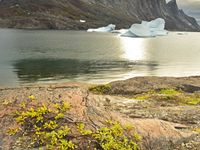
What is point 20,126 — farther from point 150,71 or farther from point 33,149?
point 150,71

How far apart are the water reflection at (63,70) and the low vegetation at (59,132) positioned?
35269mm

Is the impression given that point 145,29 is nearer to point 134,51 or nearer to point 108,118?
point 134,51

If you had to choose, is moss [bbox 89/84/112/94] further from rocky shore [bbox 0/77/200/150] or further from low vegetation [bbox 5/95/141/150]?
low vegetation [bbox 5/95/141/150]

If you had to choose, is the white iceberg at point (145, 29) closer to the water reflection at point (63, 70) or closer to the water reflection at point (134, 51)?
the water reflection at point (134, 51)

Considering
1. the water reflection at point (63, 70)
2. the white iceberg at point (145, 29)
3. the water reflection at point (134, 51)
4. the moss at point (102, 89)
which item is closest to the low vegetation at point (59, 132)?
the moss at point (102, 89)

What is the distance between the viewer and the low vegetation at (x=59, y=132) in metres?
8.58

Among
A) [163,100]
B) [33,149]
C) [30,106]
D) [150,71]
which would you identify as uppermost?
[30,106]

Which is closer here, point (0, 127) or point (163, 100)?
point (0, 127)

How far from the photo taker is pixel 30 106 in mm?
9570

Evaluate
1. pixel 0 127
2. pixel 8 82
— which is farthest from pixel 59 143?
pixel 8 82

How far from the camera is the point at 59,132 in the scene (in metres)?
8.66

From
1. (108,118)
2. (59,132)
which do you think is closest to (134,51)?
(108,118)

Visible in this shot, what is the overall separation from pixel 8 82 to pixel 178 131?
3446cm

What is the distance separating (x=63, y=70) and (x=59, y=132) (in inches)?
1805
